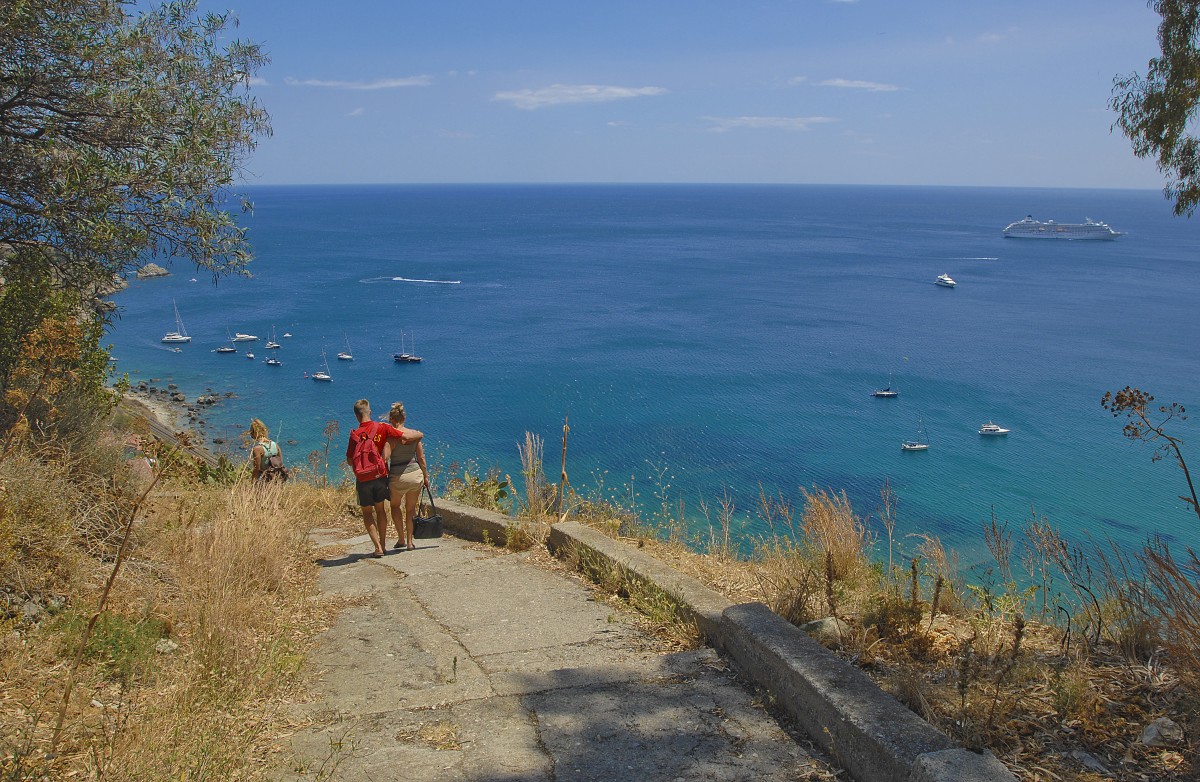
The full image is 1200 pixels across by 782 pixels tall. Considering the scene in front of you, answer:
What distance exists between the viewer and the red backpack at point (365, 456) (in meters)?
7.74

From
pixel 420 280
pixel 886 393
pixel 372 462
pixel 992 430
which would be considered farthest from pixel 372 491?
pixel 420 280

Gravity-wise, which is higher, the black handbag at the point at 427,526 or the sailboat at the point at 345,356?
the black handbag at the point at 427,526

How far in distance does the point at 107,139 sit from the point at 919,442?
38.2 metres

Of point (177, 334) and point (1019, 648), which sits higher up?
point (1019, 648)

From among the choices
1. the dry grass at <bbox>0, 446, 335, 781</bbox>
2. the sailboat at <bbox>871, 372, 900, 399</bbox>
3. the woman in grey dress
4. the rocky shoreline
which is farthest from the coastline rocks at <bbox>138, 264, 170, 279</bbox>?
the sailboat at <bbox>871, 372, 900, 399</bbox>

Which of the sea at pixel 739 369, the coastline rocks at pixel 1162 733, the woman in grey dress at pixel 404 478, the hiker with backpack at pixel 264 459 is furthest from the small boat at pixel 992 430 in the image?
the coastline rocks at pixel 1162 733

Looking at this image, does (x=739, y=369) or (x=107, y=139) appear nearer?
(x=107, y=139)

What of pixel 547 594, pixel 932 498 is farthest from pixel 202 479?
pixel 932 498

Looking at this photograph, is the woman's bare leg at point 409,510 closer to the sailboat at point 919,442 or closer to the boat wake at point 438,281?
the sailboat at point 919,442

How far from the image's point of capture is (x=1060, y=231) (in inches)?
5000

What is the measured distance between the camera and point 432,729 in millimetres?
3926

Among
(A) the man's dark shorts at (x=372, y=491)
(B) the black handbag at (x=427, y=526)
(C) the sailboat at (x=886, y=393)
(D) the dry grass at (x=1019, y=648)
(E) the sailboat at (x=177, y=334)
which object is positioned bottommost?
(C) the sailboat at (x=886, y=393)

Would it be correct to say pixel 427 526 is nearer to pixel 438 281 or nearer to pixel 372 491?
pixel 372 491

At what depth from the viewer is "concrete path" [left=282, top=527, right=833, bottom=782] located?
11.6 ft
